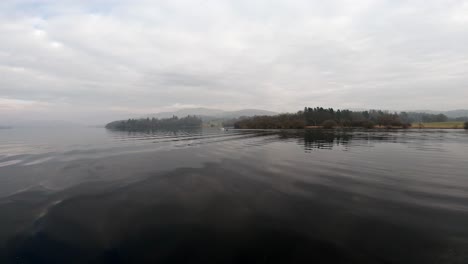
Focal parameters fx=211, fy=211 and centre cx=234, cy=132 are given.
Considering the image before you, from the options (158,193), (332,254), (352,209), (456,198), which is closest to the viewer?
(332,254)

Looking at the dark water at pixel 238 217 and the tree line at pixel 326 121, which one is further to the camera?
the tree line at pixel 326 121

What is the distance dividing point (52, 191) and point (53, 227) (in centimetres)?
551

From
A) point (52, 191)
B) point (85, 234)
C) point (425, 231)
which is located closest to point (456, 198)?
point (425, 231)

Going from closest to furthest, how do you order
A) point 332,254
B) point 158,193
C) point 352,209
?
point 332,254 → point 352,209 → point 158,193

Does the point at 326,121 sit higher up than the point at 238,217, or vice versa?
the point at 326,121

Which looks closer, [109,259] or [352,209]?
[109,259]

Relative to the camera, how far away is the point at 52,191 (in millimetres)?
12016

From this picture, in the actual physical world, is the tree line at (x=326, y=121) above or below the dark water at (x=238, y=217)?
above

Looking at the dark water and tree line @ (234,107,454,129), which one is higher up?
tree line @ (234,107,454,129)

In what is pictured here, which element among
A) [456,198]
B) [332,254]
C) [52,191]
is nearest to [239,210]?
[332,254]

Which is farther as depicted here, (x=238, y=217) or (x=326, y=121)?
(x=326, y=121)

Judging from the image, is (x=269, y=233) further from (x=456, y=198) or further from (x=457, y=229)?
(x=456, y=198)

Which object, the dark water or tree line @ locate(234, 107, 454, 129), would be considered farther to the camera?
tree line @ locate(234, 107, 454, 129)

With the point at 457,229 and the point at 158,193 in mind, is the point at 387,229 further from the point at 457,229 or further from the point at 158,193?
the point at 158,193
